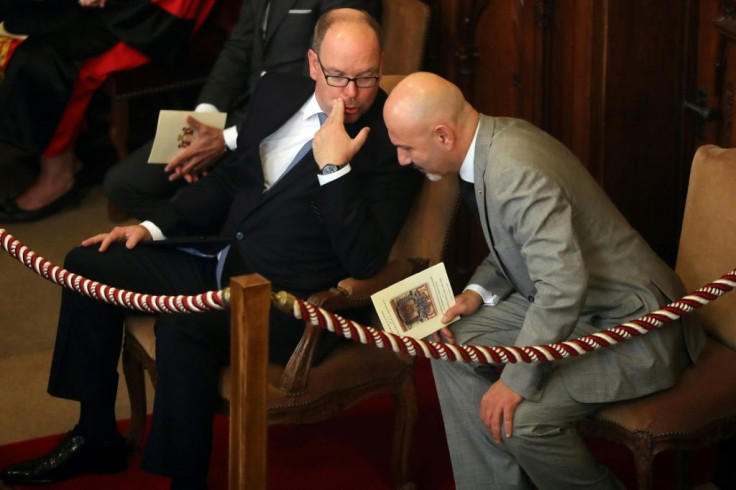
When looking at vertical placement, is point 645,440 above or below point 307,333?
below

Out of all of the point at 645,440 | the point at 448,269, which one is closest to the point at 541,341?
the point at 645,440

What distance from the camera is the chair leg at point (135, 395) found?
3.35 m

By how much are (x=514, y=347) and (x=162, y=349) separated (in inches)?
35.3

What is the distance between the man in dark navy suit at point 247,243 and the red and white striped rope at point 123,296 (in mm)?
176

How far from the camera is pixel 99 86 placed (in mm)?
5188

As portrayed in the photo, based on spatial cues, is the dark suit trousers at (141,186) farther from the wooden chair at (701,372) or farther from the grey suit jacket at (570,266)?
the wooden chair at (701,372)

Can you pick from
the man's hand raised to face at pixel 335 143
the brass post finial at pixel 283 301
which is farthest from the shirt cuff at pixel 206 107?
the brass post finial at pixel 283 301

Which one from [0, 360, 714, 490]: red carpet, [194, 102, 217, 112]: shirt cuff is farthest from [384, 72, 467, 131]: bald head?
[194, 102, 217, 112]: shirt cuff

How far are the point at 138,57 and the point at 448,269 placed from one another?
168 centimetres

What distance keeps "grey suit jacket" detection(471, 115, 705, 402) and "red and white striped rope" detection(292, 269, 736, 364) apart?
0.04 m

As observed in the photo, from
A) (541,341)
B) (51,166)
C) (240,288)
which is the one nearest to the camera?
(240,288)

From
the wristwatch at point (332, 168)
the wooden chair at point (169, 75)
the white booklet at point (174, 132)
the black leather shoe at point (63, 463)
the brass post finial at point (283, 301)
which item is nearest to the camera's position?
the brass post finial at point (283, 301)

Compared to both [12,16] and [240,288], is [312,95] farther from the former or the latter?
[12,16]

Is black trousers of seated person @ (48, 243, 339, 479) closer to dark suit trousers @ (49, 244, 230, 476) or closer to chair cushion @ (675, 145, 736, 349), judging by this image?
dark suit trousers @ (49, 244, 230, 476)
